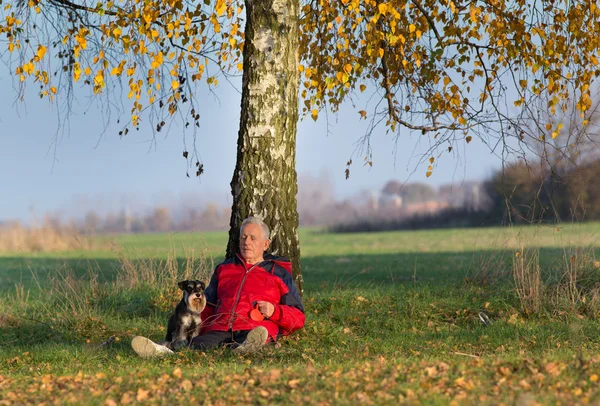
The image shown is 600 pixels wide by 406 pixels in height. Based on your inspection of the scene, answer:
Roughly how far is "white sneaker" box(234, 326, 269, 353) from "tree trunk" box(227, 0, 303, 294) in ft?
5.77

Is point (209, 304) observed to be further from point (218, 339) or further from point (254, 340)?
point (254, 340)

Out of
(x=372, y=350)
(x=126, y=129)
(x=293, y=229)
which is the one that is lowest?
(x=372, y=350)

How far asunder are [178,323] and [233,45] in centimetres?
511

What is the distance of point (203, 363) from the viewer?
6.84m

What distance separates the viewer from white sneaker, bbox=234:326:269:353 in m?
6.88

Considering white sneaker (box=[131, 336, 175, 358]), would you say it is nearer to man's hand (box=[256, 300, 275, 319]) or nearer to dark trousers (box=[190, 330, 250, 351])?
dark trousers (box=[190, 330, 250, 351])

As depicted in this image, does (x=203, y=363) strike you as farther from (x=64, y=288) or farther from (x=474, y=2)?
(x=474, y=2)

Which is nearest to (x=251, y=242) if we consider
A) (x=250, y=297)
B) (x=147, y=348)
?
(x=250, y=297)

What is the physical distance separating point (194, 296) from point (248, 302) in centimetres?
51

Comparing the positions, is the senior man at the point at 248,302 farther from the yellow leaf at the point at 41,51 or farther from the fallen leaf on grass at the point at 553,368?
the yellow leaf at the point at 41,51

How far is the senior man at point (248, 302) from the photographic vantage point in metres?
7.14

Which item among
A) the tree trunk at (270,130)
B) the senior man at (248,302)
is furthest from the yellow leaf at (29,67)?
the senior man at (248,302)

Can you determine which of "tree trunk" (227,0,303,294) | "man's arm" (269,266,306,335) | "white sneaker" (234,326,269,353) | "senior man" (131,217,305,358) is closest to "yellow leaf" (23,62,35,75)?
"tree trunk" (227,0,303,294)

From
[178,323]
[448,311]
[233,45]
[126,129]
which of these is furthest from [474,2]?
[178,323]
